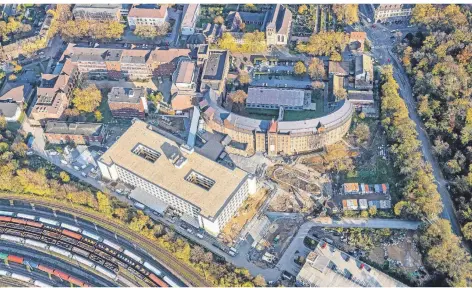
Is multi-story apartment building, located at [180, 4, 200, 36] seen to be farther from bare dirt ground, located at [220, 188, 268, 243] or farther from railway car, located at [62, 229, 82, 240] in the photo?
railway car, located at [62, 229, 82, 240]

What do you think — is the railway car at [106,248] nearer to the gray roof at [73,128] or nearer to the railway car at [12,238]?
the railway car at [12,238]

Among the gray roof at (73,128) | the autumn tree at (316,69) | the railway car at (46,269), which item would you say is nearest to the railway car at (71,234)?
the railway car at (46,269)

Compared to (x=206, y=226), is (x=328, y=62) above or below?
above

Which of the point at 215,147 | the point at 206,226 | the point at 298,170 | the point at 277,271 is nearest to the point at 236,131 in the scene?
the point at 215,147

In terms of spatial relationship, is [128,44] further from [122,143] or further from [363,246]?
[363,246]

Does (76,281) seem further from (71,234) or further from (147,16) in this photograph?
(147,16)

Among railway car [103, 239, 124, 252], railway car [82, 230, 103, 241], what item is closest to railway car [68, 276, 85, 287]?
railway car [103, 239, 124, 252]
